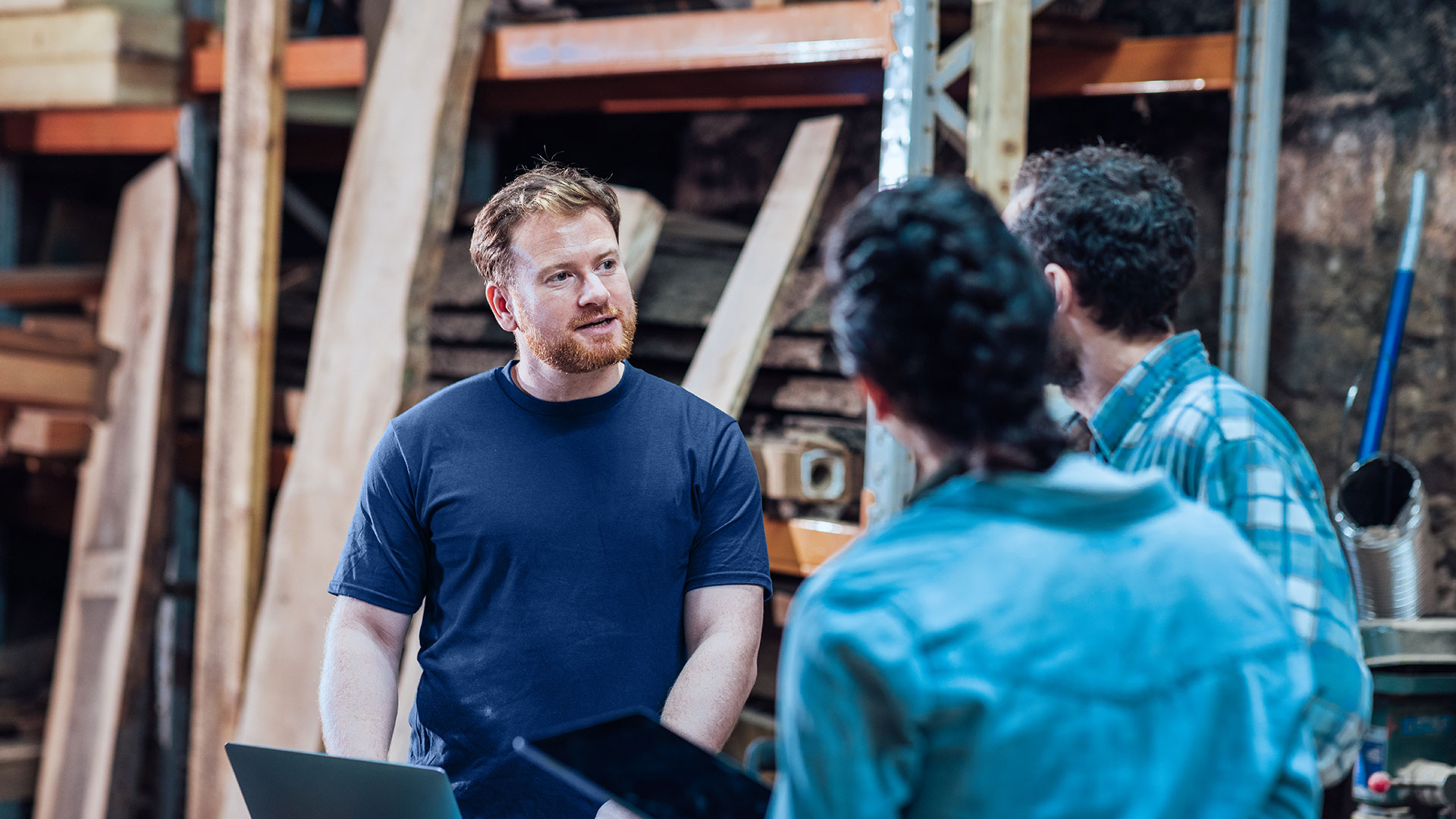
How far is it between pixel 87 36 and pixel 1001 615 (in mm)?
3843

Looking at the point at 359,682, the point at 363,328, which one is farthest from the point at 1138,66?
the point at 359,682

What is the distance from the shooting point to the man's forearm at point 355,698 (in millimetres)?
1621

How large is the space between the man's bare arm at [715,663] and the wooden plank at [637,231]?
144cm

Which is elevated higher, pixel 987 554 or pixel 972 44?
pixel 972 44

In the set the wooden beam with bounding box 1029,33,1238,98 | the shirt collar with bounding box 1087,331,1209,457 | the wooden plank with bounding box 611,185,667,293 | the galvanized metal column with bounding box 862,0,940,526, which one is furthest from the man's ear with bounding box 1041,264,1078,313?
the wooden beam with bounding box 1029,33,1238,98

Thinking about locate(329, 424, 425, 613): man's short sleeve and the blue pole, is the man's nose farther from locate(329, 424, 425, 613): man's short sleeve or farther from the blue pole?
the blue pole

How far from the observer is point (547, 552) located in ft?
5.34

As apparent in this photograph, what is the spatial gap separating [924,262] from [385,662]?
3.69 ft

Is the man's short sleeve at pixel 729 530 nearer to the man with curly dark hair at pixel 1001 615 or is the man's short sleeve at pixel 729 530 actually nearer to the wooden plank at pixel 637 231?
the man with curly dark hair at pixel 1001 615

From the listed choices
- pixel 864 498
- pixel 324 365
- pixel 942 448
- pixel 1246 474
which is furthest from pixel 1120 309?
pixel 324 365

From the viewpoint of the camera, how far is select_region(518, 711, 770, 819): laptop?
948mm

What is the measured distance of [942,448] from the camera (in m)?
0.87

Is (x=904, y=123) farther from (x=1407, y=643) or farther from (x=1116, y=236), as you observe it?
(x=1407, y=643)

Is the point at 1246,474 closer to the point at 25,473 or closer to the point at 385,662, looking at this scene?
the point at 385,662
